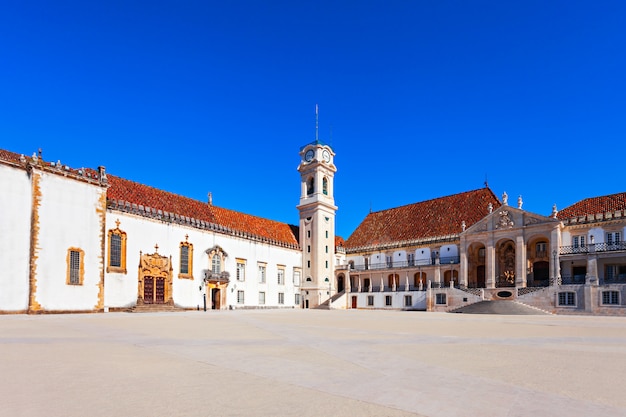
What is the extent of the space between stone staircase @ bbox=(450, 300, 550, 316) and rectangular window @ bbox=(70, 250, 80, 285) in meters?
32.3

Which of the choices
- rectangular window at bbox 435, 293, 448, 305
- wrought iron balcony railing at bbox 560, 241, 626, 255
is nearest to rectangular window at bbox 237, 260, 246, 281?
rectangular window at bbox 435, 293, 448, 305

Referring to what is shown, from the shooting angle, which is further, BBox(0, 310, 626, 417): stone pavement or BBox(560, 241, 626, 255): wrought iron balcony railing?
BBox(560, 241, 626, 255): wrought iron balcony railing

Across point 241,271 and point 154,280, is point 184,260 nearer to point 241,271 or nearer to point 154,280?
point 154,280

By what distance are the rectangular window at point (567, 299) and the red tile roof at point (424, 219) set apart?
1444 cm

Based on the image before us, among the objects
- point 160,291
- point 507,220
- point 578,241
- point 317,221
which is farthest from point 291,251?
point 578,241

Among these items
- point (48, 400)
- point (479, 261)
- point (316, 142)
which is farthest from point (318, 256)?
point (48, 400)

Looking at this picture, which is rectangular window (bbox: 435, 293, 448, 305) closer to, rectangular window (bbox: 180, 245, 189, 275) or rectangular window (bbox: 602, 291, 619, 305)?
rectangular window (bbox: 602, 291, 619, 305)

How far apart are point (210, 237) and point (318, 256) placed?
50.6 ft

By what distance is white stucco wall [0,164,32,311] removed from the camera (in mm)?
29125

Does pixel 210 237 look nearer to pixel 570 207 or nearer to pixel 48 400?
pixel 570 207

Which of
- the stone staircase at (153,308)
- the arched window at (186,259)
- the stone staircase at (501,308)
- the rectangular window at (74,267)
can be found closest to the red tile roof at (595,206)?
the stone staircase at (501,308)

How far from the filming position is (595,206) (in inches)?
1682

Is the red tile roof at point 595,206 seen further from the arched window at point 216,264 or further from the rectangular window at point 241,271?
the arched window at point 216,264

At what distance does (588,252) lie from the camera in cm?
3803
